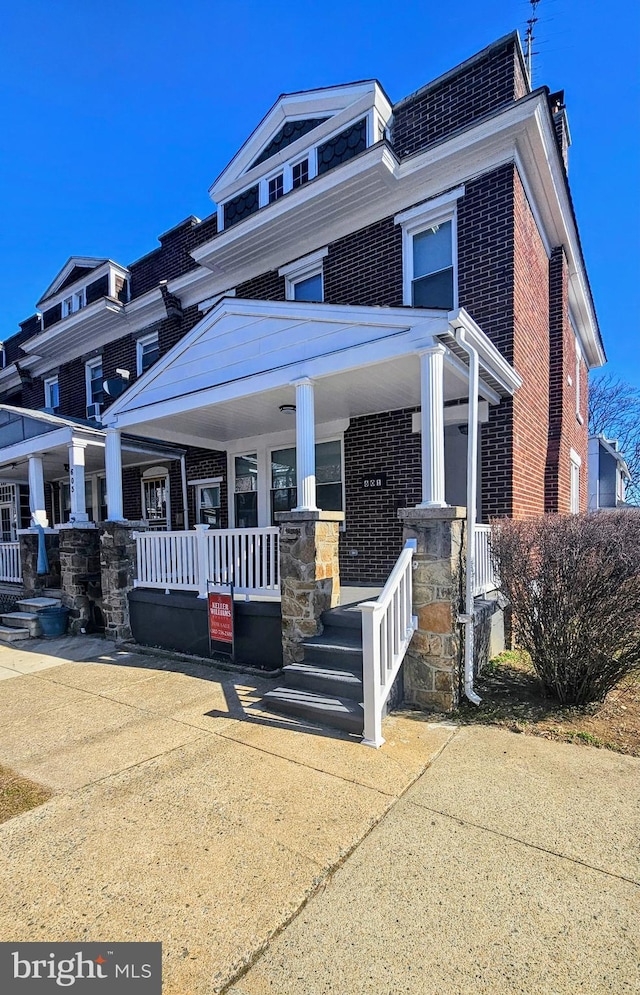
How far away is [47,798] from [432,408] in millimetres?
4300

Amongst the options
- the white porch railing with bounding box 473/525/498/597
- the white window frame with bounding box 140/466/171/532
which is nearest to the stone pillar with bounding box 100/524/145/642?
the white window frame with bounding box 140/466/171/532

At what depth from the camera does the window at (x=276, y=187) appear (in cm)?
867

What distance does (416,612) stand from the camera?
4520mm

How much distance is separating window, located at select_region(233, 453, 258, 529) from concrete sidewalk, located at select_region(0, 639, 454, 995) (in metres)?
4.64

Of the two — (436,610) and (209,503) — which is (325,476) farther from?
(436,610)

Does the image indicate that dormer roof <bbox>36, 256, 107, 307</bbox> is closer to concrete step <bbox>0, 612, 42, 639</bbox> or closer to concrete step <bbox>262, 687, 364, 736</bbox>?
concrete step <bbox>0, 612, 42, 639</bbox>

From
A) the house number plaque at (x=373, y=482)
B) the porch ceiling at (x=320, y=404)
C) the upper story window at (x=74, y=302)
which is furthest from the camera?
the upper story window at (x=74, y=302)

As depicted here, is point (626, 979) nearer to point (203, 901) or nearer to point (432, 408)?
point (203, 901)

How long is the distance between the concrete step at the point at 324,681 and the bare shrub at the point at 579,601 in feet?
5.56

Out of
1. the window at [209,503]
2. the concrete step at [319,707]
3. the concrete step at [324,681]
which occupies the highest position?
the window at [209,503]

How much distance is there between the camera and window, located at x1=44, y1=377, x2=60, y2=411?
1342 centimetres

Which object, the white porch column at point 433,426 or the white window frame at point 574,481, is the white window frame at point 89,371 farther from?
the white window frame at point 574,481

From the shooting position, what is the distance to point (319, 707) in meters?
4.12

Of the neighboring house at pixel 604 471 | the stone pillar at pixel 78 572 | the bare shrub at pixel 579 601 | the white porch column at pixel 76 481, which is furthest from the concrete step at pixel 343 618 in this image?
the neighboring house at pixel 604 471
